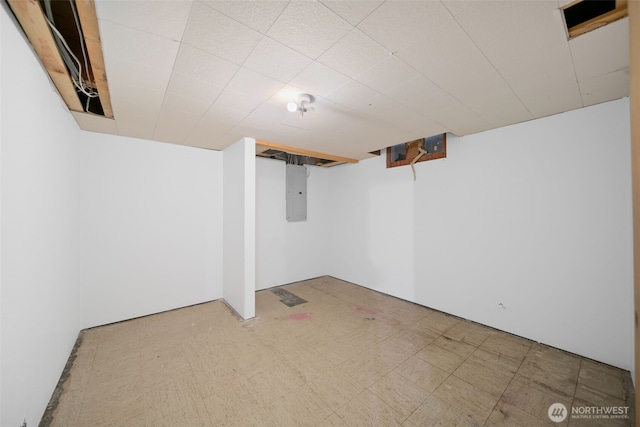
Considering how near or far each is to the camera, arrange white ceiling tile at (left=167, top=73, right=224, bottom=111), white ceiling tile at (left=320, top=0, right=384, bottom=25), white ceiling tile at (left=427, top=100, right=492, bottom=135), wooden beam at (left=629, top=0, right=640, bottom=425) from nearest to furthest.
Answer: wooden beam at (left=629, top=0, right=640, bottom=425) < white ceiling tile at (left=320, top=0, right=384, bottom=25) < white ceiling tile at (left=167, top=73, right=224, bottom=111) < white ceiling tile at (left=427, top=100, right=492, bottom=135)

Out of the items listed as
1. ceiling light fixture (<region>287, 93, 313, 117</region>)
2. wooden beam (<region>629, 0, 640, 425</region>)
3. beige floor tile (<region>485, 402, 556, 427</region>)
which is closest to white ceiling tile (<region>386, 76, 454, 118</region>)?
ceiling light fixture (<region>287, 93, 313, 117</region>)

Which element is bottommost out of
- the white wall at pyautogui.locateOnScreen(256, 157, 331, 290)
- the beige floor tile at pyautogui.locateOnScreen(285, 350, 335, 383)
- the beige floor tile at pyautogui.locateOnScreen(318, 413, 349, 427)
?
the beige floor tile at pyautogui.locateOnScreen(285, 350, 335, 383)

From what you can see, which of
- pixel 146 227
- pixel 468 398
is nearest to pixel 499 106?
pixel 468 398

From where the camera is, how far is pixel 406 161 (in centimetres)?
383

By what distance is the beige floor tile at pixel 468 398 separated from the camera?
1.72 m

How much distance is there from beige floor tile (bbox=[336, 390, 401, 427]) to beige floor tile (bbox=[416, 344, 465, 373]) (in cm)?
78

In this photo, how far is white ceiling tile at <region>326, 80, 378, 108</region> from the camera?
193cm

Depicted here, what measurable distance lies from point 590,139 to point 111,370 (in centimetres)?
502

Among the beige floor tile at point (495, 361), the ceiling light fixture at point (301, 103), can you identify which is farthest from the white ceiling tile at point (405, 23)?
the beige floor tile at point (495, 361)

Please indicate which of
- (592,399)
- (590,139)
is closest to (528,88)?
(590,139)

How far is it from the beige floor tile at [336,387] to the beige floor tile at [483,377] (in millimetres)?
949

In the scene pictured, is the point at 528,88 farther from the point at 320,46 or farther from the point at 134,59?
the point at 134,59

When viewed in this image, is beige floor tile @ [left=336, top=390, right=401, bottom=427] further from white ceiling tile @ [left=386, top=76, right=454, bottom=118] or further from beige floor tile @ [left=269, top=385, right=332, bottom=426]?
white ceiling tile @ [left=386, top=76, right=454, bottom=118]

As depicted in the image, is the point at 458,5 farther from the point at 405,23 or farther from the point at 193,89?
the point at 193,89
